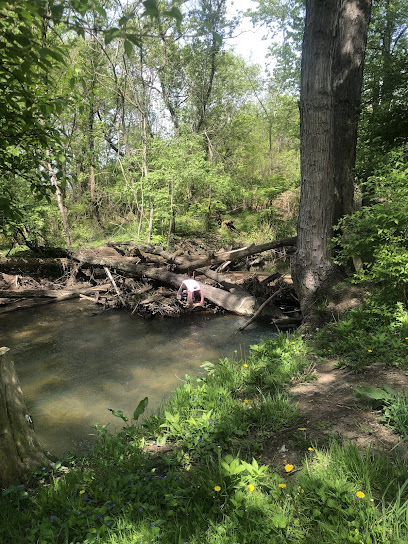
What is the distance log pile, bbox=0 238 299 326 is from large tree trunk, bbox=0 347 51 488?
5.50 metres

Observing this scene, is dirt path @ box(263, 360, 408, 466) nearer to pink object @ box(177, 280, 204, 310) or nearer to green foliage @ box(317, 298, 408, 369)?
green foliage @ box(317, 298, 408, 369)

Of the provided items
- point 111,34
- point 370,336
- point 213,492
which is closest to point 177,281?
point 370,336

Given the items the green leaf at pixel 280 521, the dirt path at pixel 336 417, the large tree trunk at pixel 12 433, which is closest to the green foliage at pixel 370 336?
the dirt path at pixel 336 417

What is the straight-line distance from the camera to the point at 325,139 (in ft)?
19.7

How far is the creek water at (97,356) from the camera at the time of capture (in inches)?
182

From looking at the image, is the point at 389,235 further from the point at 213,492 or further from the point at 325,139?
the point at 213,492

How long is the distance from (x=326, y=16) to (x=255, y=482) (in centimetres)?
693

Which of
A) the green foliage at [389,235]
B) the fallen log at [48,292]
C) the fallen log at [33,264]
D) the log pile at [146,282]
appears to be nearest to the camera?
the green foliage at [389,235]

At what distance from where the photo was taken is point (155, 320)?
28.7 ft

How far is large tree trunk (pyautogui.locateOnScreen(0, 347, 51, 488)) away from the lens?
8.90 feet

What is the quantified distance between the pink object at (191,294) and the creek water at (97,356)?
0.33 meters

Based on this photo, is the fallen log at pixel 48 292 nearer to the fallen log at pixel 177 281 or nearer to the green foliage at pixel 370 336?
the fallen log at pixel 177 281

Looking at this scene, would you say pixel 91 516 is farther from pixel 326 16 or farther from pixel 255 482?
pixel 326 16

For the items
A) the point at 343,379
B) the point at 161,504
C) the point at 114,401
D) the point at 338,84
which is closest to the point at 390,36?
the point at 338,84
